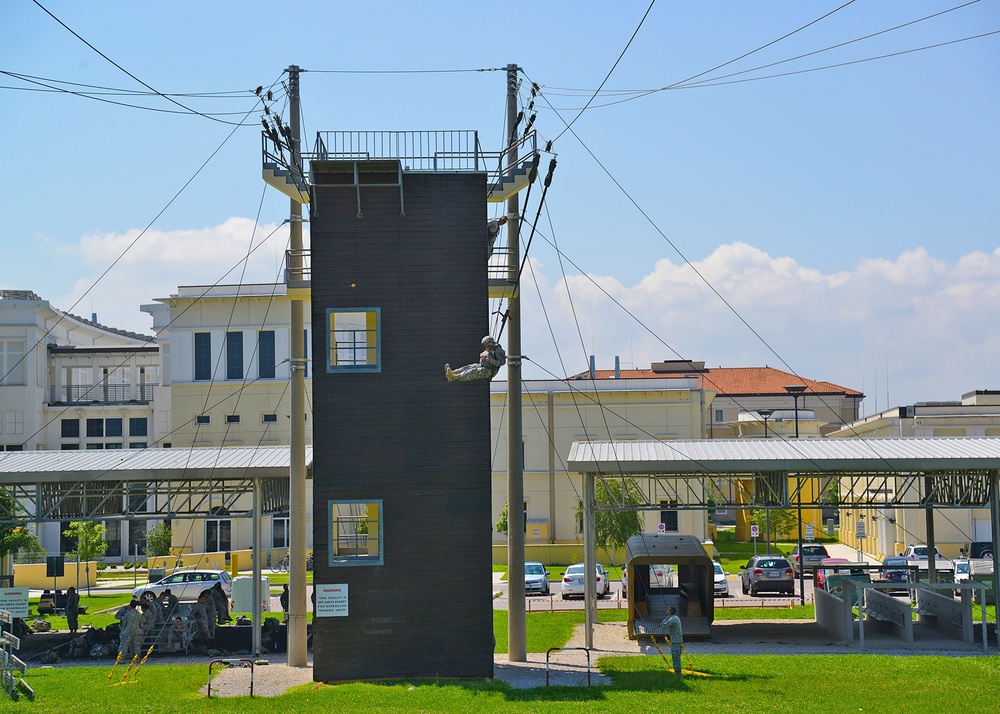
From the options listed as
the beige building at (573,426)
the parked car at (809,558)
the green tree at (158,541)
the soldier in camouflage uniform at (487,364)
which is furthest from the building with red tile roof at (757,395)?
the soldier in camouflage uniform at (487,364)

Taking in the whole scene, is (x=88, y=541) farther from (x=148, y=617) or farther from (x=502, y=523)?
(x=148, y=617)

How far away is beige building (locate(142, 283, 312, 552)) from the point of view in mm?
55812

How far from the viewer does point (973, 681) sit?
72.0ft

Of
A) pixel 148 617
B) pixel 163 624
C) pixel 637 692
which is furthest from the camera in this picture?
pixel 163 624

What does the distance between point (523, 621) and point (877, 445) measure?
10.4 m

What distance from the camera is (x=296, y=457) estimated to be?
24.2 metres

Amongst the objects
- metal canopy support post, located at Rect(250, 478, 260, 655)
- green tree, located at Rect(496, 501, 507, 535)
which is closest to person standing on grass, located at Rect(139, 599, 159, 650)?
metal canopy support post, located at Rect(250, 478, 260, 655)

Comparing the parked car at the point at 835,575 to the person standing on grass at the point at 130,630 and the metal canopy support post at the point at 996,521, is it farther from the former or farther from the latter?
the person standing on grass at the point at 130,630

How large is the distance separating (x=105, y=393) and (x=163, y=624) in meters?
38.4

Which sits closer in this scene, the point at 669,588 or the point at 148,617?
the point at 148,617

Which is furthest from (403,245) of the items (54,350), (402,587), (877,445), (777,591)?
(54,350)

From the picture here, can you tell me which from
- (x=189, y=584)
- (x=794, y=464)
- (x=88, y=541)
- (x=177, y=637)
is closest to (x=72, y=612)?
(x=177, y=637)

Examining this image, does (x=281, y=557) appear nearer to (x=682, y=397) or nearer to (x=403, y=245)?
(x=682, y=397)

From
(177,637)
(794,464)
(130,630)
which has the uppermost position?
(794,464)
